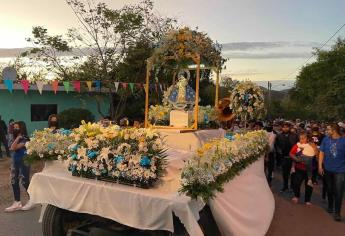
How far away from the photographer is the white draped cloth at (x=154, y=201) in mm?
4711

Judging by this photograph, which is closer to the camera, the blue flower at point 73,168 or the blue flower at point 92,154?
the blue flower at point 92,154

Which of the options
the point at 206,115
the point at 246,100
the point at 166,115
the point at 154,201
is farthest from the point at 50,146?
the point at 246,100

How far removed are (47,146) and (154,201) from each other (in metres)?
2.37

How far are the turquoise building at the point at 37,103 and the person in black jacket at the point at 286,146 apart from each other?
13.8 metres

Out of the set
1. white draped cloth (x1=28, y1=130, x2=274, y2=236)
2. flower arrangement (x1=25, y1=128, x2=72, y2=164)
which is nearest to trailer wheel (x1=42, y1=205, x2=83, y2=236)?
white draped cloth (x1=28, y1=130, x2=274, y2=236)

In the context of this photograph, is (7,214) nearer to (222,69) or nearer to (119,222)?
(119,222)

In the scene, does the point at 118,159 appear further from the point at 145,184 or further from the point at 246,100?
the point at 246,100

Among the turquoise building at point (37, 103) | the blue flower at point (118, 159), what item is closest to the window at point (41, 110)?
the turquoise building at point (37, 103)

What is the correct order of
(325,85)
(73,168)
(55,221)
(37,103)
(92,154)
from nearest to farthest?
(92,154), (73,168), (55,221), (37,103), (325,85)

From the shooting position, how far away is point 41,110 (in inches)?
899

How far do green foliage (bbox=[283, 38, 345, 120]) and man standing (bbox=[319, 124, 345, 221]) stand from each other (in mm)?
13383

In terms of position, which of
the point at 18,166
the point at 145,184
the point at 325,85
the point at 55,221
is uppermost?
the point at 325,85

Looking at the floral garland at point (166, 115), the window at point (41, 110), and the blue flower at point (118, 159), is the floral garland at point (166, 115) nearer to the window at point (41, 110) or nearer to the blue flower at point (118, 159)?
the blue flower at point (118, 159)

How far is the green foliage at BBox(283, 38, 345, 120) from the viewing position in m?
21.5
